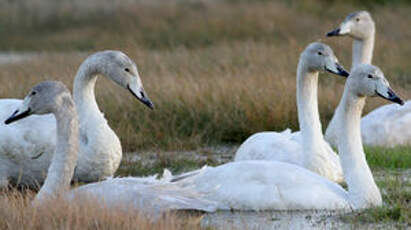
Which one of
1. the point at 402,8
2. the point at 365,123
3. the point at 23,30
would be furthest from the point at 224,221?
the point at 23,30

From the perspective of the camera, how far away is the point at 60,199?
4996 millimetres

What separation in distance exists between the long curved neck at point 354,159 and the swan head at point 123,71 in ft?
5.35

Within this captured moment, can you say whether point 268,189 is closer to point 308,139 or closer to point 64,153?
point 308,139

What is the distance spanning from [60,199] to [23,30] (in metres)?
17.0

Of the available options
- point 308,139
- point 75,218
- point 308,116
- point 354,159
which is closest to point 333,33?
point 308,116

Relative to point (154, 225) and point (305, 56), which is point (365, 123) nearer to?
point (305, 56)

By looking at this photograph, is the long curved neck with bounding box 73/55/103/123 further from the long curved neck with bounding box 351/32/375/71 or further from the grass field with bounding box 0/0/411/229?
the long curved neck with bounding box 351/32/375/71

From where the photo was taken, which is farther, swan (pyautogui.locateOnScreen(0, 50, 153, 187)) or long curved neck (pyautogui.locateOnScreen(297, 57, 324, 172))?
long curved neck (pyautogui.locateOnScreen(297, 57, 324, 172))

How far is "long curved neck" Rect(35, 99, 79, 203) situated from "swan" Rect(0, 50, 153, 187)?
3.74 ft

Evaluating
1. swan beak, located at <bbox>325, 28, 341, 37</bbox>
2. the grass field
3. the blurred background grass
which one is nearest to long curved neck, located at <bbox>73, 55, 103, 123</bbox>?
the grass field

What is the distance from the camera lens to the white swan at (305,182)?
6.12 meters

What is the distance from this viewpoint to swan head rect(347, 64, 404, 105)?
6.16m

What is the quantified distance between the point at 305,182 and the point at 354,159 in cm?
41

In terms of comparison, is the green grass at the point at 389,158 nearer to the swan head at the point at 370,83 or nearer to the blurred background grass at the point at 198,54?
the blurred background grass at the point at 198,54
